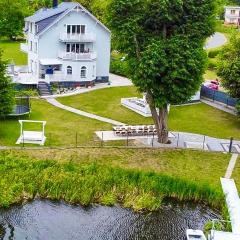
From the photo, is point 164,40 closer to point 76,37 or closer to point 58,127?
point 58,127

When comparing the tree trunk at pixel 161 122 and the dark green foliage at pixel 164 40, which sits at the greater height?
the dark green foliage at pixel 164 40

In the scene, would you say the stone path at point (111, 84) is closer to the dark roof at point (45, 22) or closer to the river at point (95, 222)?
the dark roof at point (45, 22)

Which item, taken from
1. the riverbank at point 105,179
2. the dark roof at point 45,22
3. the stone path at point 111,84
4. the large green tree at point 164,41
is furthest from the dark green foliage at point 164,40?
the dark roof at point 45,22

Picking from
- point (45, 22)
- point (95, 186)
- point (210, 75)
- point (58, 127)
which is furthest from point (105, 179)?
point (210, 75)

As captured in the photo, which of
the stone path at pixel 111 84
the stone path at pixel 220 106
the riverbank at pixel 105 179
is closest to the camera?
the riverbank at pixel 105 179

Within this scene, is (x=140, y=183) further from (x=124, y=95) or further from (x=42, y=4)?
(x=42, y=4)

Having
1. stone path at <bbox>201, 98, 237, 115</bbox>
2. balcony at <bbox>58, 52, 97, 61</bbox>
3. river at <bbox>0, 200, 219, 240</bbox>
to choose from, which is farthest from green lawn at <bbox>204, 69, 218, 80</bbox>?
river at <bbox>0, 200, 219, 240</bbox>

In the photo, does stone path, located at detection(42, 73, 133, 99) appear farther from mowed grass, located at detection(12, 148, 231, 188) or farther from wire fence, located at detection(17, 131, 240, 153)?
mowed grass, located at detection(12, 148, 231, 188)
